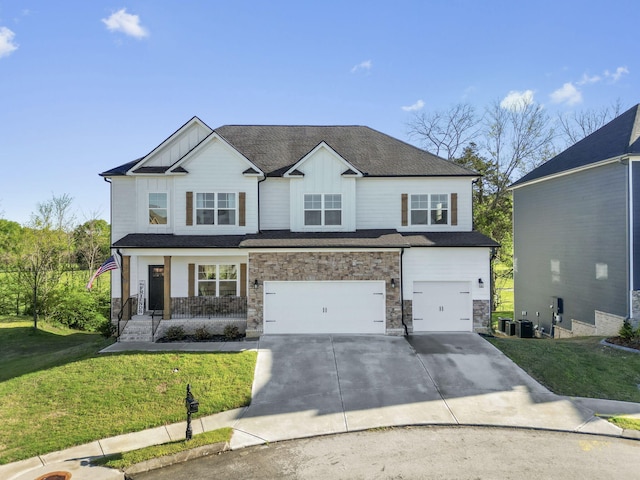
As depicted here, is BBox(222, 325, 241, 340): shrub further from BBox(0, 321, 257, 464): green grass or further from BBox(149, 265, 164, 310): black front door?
BBox(149, 265, 164, 310): black front door

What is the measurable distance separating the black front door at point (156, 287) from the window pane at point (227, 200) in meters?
3.82

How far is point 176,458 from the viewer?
23.2 ft

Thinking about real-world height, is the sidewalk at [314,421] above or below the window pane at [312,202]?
below

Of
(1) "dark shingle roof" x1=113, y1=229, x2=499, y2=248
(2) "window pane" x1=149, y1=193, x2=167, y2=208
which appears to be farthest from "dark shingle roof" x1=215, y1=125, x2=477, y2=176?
(2) "window pane" x1=149, y1=193, x2=167, y2=208

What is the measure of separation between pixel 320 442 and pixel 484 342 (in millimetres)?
8261

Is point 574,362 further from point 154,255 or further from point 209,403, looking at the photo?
point 154,255

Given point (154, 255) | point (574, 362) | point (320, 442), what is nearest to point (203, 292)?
point (154, 255)

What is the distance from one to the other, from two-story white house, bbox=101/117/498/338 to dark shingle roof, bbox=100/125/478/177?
0.33 ft

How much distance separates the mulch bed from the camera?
12462mm

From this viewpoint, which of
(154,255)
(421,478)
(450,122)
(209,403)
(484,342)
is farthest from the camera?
(450,122)

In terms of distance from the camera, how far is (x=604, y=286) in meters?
15.3

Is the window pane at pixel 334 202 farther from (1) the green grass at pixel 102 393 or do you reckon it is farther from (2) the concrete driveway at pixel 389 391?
(1) the green grass at pixel 102 393

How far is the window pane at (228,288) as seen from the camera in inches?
610

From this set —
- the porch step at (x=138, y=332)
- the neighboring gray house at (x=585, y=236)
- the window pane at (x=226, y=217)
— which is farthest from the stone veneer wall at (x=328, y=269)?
the neighboring gray house at (x=585, y=236)
